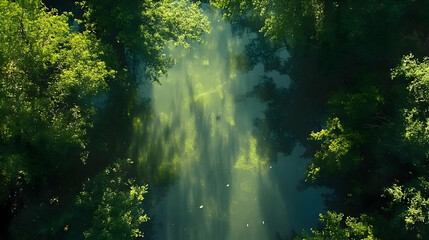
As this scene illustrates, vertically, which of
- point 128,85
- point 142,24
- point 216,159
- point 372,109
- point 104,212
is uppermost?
point 142,24

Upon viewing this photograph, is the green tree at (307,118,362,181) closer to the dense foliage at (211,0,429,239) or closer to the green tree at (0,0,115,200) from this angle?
the dense foliage at (211,0,429,239)

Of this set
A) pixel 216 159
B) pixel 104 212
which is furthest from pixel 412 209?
pixel 104 212

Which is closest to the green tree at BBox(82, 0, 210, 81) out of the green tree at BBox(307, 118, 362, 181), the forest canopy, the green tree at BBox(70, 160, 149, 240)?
the forest canopy

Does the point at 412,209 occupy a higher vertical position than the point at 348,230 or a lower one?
lower

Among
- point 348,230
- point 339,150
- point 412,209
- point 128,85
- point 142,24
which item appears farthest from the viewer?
point 128,85

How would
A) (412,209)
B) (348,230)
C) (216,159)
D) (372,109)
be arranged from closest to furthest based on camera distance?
(412,209) < (348,230) < (372,109) < (216,159)

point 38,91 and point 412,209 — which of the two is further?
point 38,91

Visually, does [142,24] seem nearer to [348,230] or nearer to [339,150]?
[339,150]
